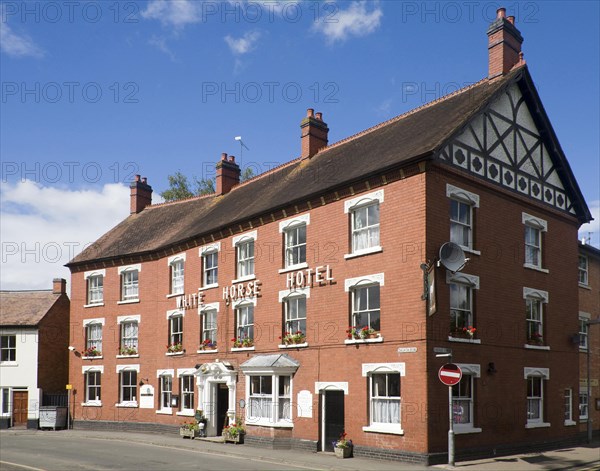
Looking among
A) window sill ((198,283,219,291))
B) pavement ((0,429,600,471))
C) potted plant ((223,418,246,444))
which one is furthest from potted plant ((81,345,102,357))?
potted plant ((223,418,246,444))

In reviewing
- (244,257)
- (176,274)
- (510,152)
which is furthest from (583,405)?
(176,274)

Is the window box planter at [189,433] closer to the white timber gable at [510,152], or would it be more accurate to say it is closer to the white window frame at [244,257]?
the white window frame at [244,257]

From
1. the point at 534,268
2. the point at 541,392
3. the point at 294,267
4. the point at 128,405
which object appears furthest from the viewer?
the point at 128,405

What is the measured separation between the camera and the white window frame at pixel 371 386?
21.9 meters

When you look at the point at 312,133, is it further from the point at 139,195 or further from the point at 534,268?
the point at 139,195

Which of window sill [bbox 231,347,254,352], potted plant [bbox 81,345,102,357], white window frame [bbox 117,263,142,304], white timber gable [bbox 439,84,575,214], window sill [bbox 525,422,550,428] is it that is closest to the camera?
white timber gable [bbox 439,84,575,214]

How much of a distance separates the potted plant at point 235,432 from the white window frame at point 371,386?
6.70m

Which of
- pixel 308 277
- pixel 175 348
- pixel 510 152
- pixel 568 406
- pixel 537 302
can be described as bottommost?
pixel 568 406

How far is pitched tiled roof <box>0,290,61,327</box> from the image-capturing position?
135 ft

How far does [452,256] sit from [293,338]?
7471 mm

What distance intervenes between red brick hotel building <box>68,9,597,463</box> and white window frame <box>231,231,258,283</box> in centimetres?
8

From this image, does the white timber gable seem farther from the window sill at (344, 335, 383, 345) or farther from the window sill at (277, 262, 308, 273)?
the window sill at (277, 262, 308, 273)

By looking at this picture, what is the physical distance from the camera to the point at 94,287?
3941 centimetres

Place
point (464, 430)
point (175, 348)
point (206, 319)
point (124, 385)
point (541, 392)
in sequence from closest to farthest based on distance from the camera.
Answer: point (464, 430) → point (541, 392) → point (206, 319) → point (175, 348) → point (124, 385)
